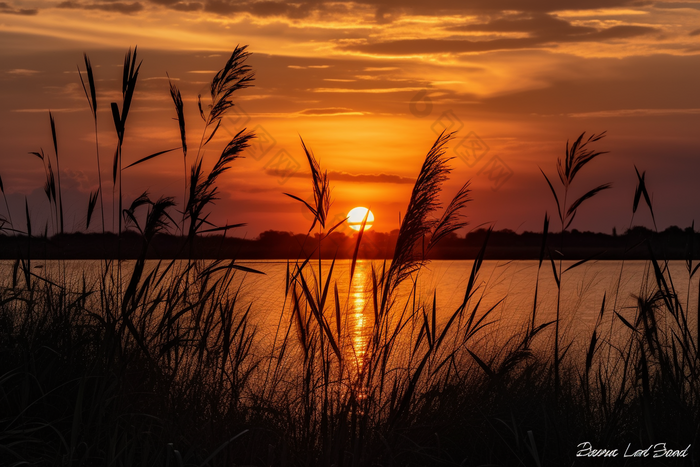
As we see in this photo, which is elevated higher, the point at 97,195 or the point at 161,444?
the point at 97,195

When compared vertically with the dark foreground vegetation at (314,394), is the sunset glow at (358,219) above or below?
above

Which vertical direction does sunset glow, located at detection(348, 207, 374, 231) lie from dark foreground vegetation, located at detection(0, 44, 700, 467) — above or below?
above

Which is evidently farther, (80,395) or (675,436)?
(675,436)

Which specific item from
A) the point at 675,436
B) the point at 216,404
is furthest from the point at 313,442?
the point at 675,436

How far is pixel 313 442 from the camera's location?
129 inches

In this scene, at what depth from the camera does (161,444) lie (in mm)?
3119

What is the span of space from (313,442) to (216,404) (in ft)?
2.26

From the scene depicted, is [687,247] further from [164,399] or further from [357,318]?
[164,399]

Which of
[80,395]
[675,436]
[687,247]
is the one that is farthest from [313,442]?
[687,247]

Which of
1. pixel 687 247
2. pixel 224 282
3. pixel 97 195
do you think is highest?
pixel 97 195

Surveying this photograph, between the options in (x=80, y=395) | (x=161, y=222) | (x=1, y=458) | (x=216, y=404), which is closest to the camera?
(x=80, y=395)

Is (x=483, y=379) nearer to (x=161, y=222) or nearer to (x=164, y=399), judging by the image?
(x=164, y=399)

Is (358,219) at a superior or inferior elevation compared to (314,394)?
superior

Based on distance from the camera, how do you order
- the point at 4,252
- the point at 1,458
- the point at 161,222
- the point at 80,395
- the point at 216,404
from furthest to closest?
1. the point at 4,252
2. the point at 216,404
3. the point at 161,222
4. the point at 1,458
5. the point at 80,395
